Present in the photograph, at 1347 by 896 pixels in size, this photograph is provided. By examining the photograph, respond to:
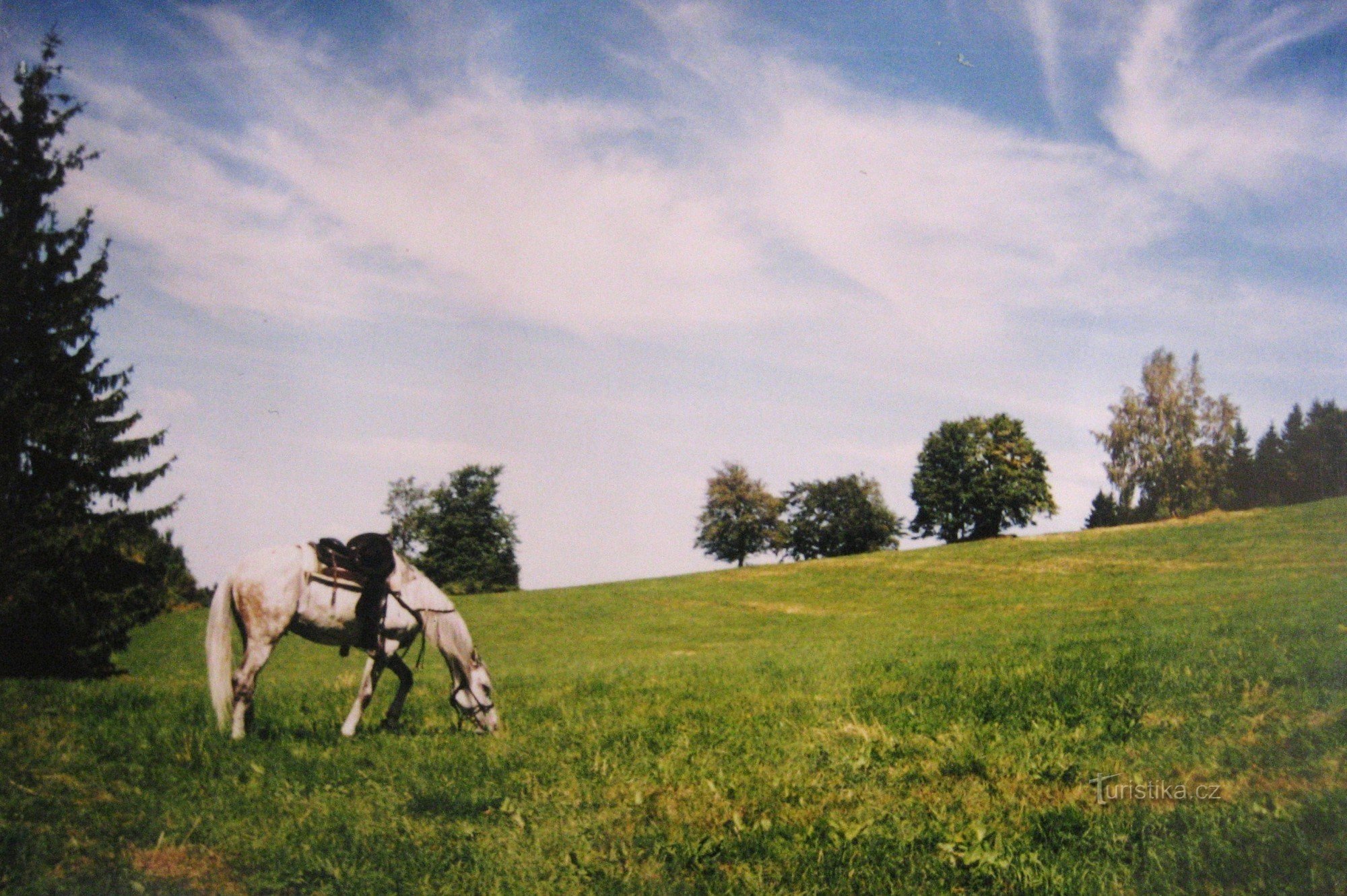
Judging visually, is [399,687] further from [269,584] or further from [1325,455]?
[1325,455]

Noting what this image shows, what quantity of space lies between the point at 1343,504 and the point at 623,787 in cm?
5775

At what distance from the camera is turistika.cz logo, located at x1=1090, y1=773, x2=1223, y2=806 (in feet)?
16.8

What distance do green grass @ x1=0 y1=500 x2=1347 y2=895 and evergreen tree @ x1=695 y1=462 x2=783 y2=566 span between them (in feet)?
249

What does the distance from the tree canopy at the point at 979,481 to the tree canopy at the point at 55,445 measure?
71.9 meters

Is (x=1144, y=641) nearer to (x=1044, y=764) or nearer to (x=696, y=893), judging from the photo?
(x=1044, y=764)

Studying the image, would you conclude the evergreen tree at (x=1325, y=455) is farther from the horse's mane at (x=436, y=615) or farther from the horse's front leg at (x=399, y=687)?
the horse's front leg at (x=399, y=687)

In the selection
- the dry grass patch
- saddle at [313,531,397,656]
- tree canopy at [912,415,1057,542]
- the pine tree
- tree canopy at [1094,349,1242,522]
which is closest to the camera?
the dry grass patch

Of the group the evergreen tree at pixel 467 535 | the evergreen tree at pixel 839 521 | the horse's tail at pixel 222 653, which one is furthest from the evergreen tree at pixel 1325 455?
A: the horse's tail at pixel 222 653

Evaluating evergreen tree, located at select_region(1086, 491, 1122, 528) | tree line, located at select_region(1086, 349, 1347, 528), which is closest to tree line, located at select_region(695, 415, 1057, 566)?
tree line, located at select_region(1086, 349, 1347, 528)

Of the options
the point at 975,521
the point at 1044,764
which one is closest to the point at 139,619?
the point at 1044,764

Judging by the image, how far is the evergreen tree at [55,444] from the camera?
21.0 m

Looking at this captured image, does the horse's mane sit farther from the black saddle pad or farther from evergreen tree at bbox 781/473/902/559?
evergreen tree at bbox 781/473/902/559

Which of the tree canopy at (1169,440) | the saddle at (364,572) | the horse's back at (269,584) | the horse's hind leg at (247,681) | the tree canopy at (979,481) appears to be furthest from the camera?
the tree canopy at (979,481)

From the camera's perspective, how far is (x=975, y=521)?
79.1 meters
